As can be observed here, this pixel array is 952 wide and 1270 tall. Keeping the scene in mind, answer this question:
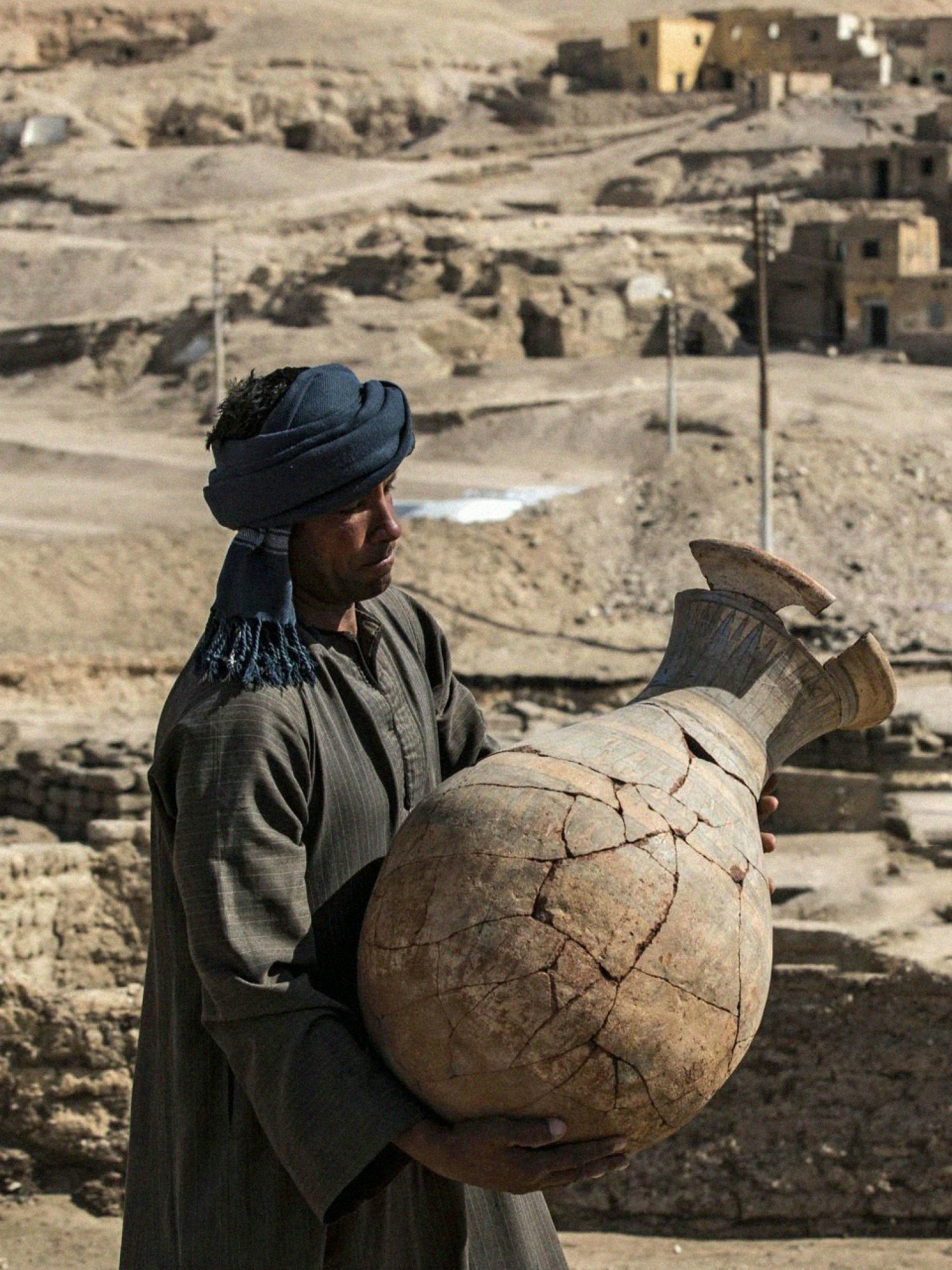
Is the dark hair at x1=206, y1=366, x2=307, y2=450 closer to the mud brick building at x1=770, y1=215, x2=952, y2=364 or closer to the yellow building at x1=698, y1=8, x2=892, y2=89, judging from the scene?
the mud brick building at x1=770, y1=215, x2=952, y2=364

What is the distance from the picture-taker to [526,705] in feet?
39.9

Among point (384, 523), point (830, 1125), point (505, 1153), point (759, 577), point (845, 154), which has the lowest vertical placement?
point (830, 1125)

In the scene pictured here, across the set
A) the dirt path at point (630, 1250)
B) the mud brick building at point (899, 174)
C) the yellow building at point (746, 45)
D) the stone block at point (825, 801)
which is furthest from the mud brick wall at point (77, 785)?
the yellow building at point (746, 45)

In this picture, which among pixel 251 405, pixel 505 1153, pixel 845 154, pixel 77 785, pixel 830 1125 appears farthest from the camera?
pixel 845 154

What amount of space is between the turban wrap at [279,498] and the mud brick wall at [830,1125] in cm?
396

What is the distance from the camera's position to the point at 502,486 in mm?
19953

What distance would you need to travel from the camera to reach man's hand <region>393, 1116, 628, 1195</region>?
2.13 metres

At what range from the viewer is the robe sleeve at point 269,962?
2.17 m

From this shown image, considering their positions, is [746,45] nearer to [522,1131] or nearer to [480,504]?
[480,504]

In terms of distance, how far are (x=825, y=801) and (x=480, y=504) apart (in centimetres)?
905

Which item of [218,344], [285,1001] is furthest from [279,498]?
[218,344]

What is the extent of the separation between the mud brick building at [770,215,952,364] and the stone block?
15.8 m

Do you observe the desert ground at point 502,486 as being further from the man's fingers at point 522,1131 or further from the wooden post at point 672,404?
the man's fingers at point 522,1131

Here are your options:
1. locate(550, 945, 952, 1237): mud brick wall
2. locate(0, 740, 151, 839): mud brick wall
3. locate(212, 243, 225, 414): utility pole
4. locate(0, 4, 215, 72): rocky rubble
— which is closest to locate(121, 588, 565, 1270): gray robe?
locate(550, 945, 952, 1237): mud brick wall
